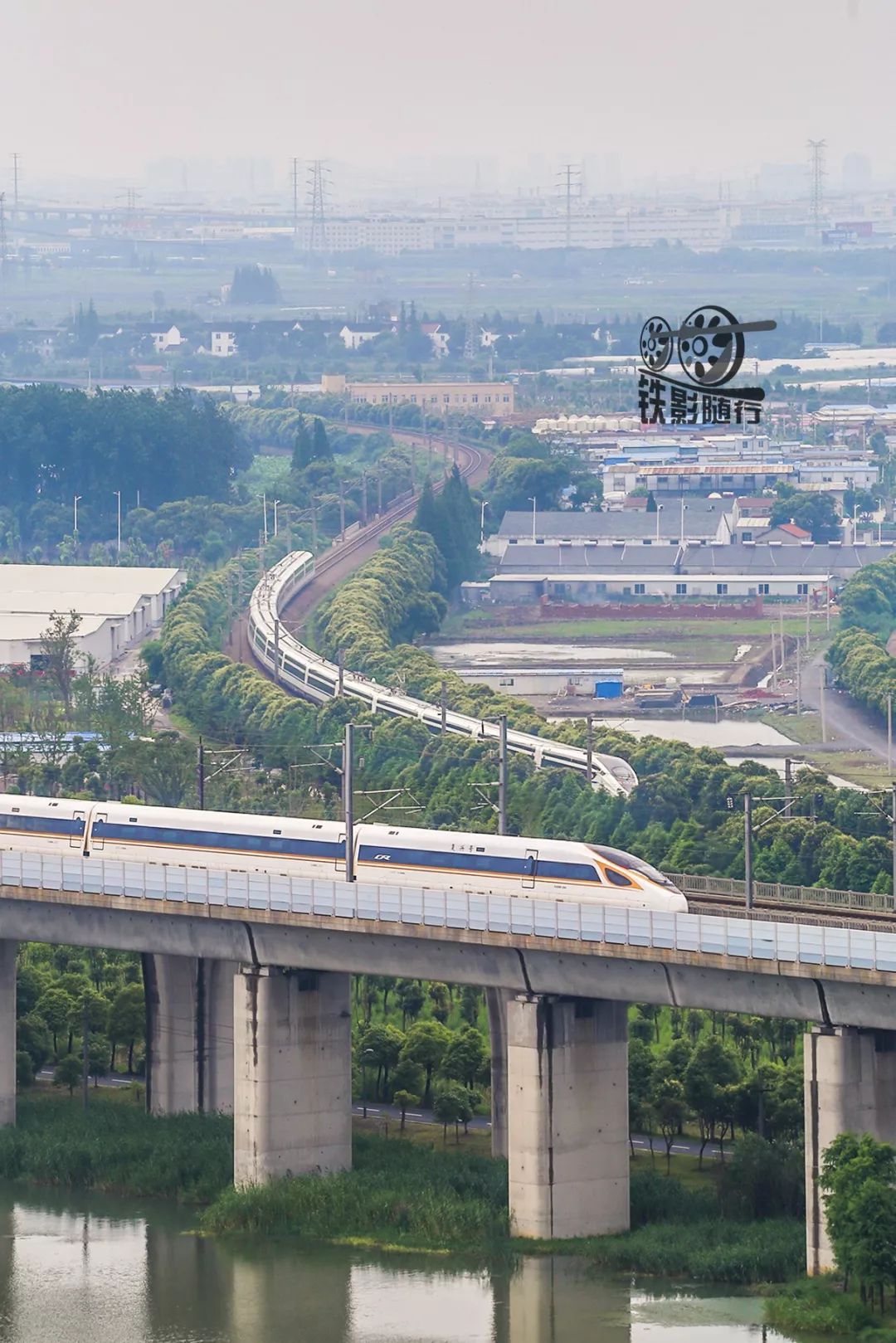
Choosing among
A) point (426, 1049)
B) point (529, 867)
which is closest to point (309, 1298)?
point (529, 867)

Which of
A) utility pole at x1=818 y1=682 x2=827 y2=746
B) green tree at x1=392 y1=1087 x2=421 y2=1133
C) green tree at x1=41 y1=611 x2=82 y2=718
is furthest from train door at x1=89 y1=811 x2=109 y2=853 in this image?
utility pole at x1=818 y1=682 x2=827 y2=746

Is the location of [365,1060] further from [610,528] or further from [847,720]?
[610,528]

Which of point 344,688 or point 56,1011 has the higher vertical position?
point 344,688

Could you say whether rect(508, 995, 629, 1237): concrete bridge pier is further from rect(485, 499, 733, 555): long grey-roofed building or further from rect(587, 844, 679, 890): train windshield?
rect(485, 499, 733, 555): long grey-roofed building

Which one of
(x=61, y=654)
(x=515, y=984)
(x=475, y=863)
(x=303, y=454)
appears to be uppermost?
(x=303, y=454)

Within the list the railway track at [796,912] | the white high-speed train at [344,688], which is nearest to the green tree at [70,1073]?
the railway track at [796,912]
